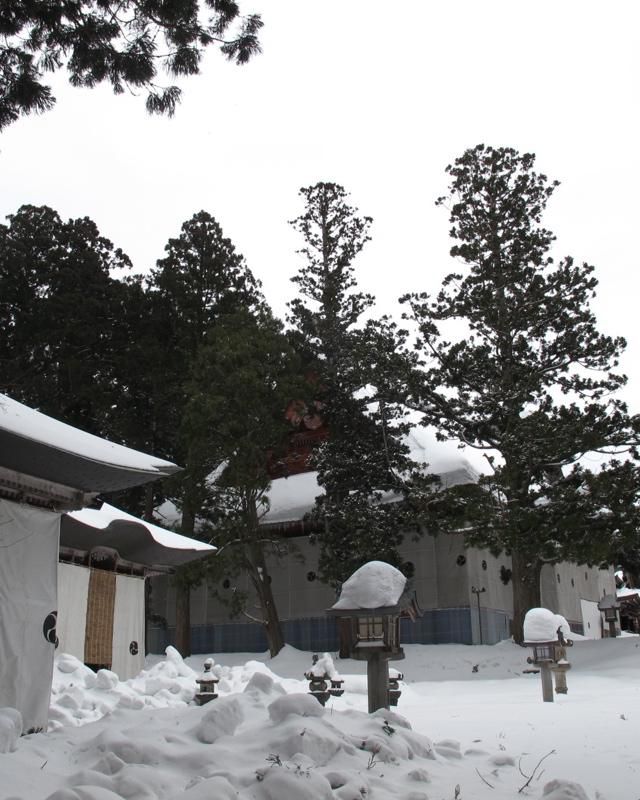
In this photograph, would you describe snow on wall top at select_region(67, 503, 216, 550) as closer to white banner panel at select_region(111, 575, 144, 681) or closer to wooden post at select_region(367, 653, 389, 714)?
white banner panel at select_region(111, 575, 144, 681)

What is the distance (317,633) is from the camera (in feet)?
76.7

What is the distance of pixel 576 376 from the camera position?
64.3ft

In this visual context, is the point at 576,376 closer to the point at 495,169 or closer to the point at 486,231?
the point at 486,231

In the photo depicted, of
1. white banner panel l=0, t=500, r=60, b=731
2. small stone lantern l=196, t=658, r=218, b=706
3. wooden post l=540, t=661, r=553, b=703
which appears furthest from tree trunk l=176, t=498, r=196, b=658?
white banner panel l=0, t=500, r=60, b=731

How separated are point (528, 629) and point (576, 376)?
949 cm

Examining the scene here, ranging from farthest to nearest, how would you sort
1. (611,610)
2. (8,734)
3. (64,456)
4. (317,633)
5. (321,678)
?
1. (611,610)
2. (317,633)
3. (321,678)
4. (64,456)
5. (8,734)

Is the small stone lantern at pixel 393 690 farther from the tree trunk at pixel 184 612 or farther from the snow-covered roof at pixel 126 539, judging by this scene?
the tree trunk at pixel 184 612

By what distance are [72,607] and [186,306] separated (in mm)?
11470

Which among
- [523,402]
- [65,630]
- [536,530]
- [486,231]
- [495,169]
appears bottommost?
[65,630]

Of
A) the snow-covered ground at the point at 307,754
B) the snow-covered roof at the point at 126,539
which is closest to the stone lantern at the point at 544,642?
the snow-covered ground at the point at 307,754

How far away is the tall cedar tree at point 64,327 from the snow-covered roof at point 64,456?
52.2 feet

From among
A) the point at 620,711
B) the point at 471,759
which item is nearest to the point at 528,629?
the point at 620,711

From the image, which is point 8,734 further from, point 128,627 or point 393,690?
point 128,627

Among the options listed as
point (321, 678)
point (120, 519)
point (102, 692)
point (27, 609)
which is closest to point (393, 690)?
point (321, 678)
